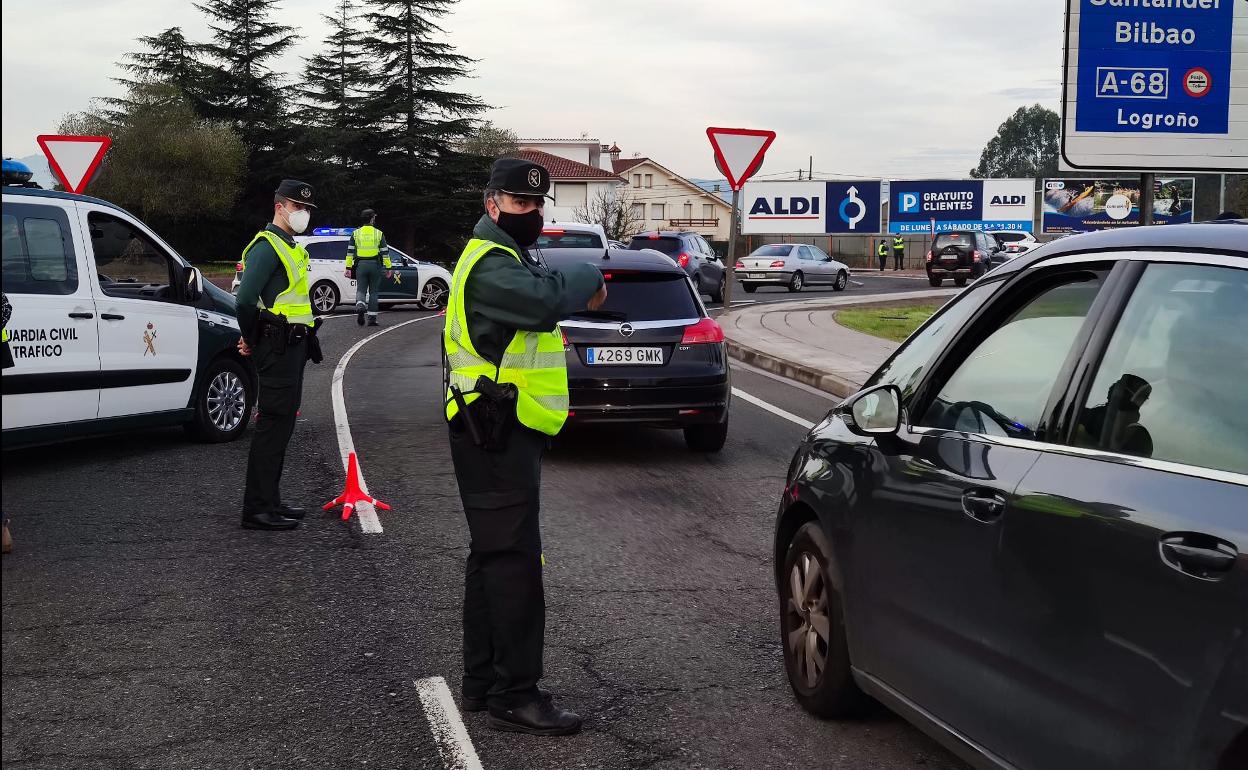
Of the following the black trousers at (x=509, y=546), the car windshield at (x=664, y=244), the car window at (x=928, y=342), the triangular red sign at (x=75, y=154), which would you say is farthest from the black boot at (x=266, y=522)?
the car windshield at (x=664, y=244)

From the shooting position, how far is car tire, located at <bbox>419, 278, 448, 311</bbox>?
28672mm

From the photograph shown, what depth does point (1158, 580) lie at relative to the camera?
2568mm

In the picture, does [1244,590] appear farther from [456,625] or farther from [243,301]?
[243,301]

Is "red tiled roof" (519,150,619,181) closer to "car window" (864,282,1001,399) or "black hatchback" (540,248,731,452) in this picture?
"black hatchback" (540,248,731,452)

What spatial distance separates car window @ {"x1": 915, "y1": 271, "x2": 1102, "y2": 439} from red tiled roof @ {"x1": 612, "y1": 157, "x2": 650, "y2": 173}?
113 metres

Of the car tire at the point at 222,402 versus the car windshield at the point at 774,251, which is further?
the car windshield at the point at 774,251

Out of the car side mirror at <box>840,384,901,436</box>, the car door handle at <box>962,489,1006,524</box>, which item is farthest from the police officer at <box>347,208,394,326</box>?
the car door handle at <box>962,489,1006,524</box>

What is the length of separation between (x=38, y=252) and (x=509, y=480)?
590 cm

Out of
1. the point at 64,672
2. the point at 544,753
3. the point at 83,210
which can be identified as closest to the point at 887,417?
the point at 544,753

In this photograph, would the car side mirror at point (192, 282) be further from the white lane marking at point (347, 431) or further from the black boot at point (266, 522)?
the black boot at point (266, 522)

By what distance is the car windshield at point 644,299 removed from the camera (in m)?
9.41

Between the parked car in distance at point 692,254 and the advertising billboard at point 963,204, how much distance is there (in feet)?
119

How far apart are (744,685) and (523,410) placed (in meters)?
1.34

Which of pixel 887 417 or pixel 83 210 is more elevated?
pixel 83 210
